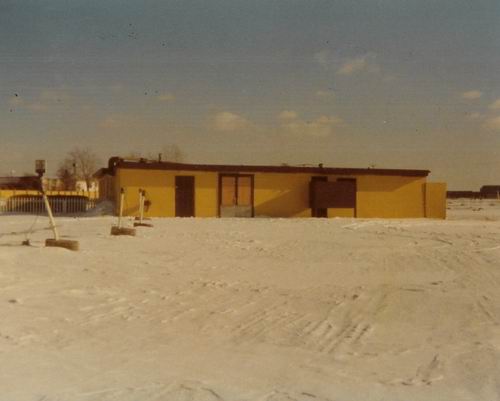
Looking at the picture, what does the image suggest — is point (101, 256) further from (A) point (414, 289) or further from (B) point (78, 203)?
(B) point (78, 203)

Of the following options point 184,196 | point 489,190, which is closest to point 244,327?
point 184,196

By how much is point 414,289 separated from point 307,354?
12.2ft

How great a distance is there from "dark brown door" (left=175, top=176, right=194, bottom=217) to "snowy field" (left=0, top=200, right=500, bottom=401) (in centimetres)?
1655

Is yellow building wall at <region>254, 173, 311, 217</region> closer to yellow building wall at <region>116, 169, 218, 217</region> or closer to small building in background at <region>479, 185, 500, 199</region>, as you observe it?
yellow building wall at <region>116, 169, 218, 217</region>

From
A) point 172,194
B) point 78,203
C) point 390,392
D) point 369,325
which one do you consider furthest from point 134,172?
point 390,392

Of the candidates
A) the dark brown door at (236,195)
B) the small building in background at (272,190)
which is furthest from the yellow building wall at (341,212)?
the dark brown door at (236,195)

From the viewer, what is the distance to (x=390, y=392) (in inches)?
155

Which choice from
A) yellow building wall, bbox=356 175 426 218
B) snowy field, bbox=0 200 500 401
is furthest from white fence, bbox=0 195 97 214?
snowy field, bbox=0 200 500 401

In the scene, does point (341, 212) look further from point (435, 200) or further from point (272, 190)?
point (435, 200)

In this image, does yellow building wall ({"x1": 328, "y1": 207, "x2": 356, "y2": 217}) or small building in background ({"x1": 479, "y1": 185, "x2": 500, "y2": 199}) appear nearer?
yellow building wall ({"x1": 328, "y1": 207, "x2": 356, "y2": 217})

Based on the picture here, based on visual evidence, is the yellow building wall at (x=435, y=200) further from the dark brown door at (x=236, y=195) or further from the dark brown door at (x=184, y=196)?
the dark brown door at (x=184, y=196)

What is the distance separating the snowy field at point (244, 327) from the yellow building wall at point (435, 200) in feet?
67.7

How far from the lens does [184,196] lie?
92.7 ft

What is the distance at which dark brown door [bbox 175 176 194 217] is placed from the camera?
28172mm
